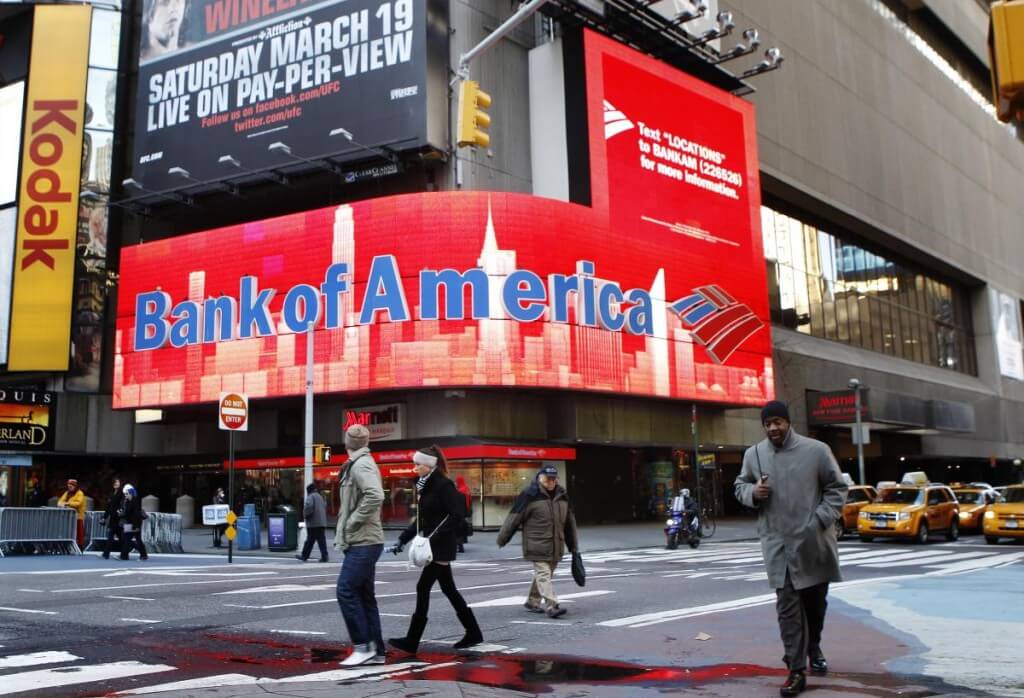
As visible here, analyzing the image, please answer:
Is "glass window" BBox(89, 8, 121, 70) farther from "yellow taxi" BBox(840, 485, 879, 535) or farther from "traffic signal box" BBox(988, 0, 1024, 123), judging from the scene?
"traffic signal box" BBox(988, 0, 1024, 123)

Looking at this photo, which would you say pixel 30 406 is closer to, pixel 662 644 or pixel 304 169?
pixel 304 169

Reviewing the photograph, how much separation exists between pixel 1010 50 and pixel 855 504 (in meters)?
27.5

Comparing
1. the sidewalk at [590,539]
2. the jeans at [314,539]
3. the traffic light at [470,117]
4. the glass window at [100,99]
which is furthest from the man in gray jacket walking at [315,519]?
the glass window at [100,99]

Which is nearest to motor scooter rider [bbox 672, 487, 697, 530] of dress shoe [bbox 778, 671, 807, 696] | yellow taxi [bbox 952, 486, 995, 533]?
yellow taxi [bbox 952, 486, 995, 533]

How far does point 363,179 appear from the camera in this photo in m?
36.5

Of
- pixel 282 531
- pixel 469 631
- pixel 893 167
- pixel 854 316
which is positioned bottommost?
pixel 469 631

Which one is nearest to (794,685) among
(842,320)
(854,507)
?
(854,507)

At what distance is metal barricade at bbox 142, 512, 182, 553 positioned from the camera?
2556cm

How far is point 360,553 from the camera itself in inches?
312

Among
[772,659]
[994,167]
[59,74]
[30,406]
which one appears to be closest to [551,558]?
[772,659]

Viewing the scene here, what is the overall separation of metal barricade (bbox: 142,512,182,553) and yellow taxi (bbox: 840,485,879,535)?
18.6m

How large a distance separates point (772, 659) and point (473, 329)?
24614 mm

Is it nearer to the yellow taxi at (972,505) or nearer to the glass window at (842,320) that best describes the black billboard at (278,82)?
the yellow taxi at (972,505)

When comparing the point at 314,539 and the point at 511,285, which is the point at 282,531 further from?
the point at 511,285
